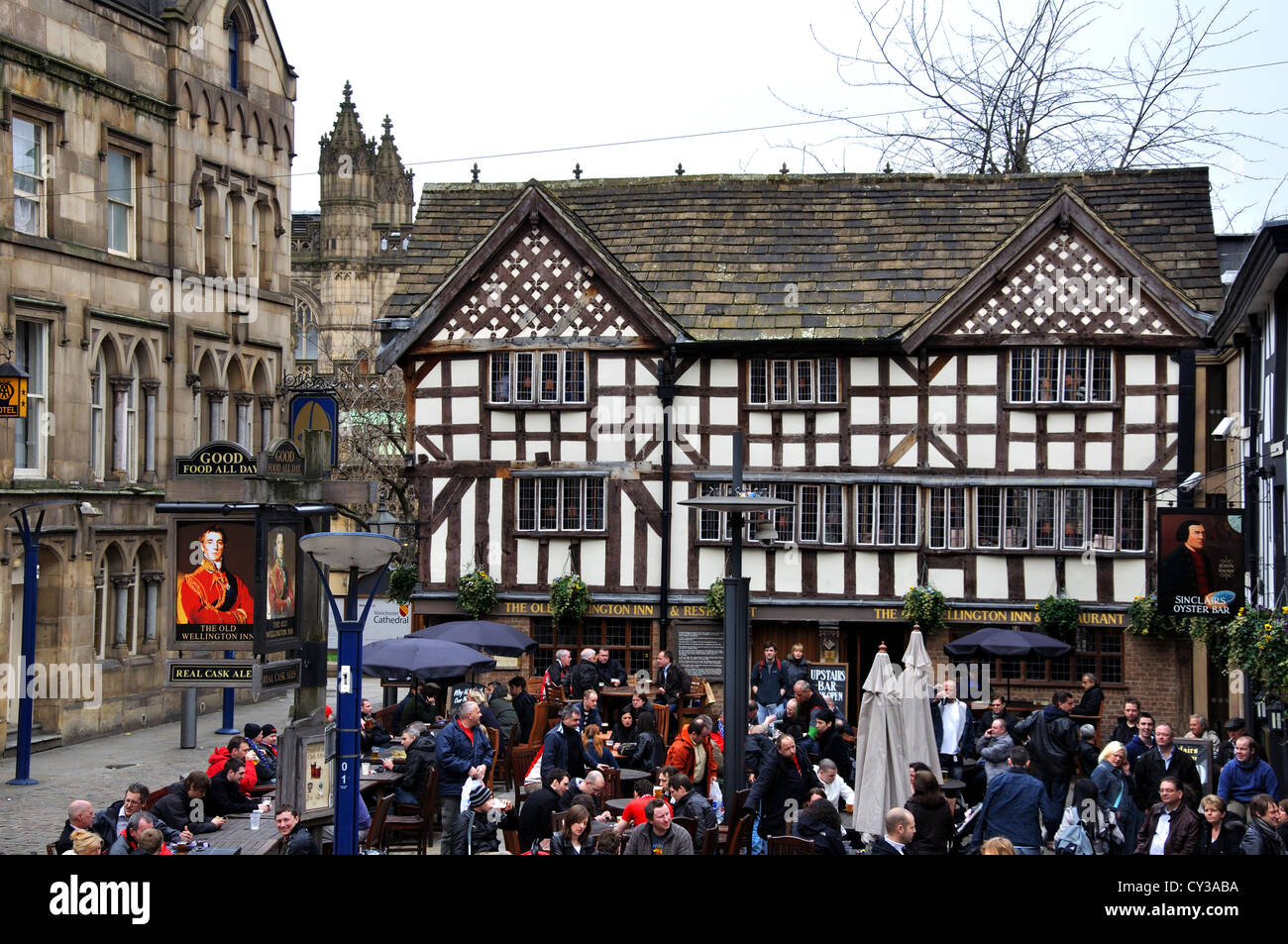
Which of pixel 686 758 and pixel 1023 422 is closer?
pixel 686 758

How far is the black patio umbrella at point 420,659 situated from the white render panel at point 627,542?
7.74 meters

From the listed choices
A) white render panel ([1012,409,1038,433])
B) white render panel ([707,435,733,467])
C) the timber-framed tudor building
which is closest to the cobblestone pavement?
the timber-framed tudor building

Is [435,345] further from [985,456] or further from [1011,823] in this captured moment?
[1011,823]

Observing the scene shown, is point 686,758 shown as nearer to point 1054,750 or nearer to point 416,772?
point 416,772

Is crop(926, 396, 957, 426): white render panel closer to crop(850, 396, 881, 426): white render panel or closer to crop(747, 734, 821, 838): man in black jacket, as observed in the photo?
crop(850, 396, 881, 426): white render panel

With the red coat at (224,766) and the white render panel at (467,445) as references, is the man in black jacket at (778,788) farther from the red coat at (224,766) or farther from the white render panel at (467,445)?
the white render panel at (467,445)

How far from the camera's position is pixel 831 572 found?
25.7 m

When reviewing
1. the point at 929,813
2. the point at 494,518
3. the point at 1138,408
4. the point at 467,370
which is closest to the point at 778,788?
the point at 929,813

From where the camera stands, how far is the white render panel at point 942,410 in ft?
84.0

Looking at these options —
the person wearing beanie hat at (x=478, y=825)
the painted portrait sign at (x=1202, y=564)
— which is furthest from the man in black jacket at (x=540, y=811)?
the painted portrait sign at (x=1202, y=564)

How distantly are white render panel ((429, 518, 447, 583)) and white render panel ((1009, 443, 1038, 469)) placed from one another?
10.3 metres

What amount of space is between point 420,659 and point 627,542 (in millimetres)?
8886

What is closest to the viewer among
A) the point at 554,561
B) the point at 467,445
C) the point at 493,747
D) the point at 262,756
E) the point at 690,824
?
the point at 690,824
